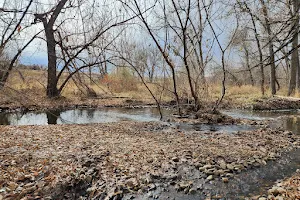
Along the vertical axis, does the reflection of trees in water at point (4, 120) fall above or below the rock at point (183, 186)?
above

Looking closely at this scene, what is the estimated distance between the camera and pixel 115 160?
12.3ft

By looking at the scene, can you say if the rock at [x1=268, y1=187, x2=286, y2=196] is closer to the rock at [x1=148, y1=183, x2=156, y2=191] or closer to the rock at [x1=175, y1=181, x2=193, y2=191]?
the rock at [x1=175, y1=181, x2=193, y2=191]

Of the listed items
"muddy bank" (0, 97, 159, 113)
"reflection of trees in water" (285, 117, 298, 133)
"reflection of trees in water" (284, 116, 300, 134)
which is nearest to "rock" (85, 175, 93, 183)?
"reflection of trees in water" (284, 116, 300, 134)

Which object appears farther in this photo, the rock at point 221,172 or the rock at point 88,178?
the rock at point 221,172

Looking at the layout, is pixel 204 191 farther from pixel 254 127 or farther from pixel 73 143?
pixel 254 127

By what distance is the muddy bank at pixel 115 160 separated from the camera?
121 inches

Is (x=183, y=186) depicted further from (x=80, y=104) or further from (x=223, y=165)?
(x=80, y=104)

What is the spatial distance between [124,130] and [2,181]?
3253mm

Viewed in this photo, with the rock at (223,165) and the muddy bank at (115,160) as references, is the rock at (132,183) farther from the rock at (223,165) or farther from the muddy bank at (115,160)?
the rock at (223,165)

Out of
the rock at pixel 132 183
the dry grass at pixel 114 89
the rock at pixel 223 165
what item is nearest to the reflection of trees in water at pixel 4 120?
the dry grass at pixel 114 89

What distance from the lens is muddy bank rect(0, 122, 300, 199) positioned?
10.1 ft

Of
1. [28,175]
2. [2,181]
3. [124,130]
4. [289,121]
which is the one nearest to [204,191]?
[28,175]

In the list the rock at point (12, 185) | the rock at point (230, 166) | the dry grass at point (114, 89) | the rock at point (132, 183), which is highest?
the dry grass at point (114, 89)

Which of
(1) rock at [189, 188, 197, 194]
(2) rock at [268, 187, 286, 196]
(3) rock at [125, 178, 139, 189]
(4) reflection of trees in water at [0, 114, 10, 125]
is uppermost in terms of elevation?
(4) reflection of trees in water at [0, 114, 10, 125]
